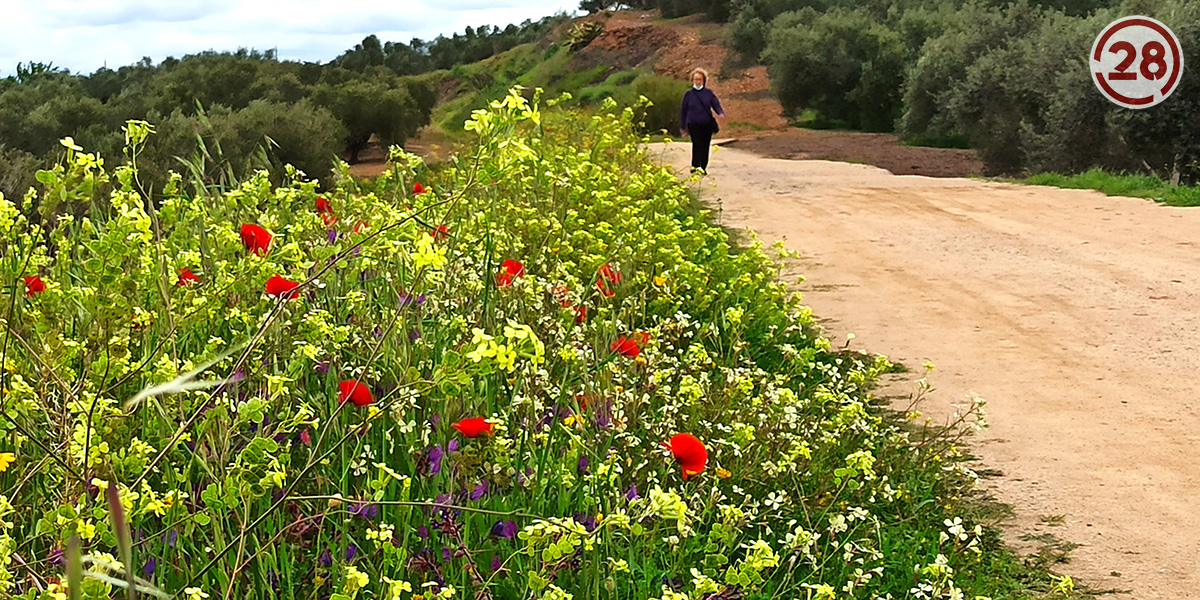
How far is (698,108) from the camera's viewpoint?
1376 cm

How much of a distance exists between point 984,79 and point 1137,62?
3931 millimetres

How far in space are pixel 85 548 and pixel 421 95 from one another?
24.7 m

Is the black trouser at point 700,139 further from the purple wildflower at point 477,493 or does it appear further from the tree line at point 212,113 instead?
the purple wildflower at point 477,493

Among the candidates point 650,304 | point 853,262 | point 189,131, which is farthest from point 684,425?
point 189,131

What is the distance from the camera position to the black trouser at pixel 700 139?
1402 centimetres

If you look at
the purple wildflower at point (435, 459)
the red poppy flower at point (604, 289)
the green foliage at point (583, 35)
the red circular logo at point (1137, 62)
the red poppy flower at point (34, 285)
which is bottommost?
the purple wildflower at point (435, 459)

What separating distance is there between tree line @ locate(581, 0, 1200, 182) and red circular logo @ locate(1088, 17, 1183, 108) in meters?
0.14

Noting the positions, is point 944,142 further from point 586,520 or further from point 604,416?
point 586,520

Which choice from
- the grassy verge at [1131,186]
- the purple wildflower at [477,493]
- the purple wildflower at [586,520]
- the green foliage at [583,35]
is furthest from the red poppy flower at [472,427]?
the green foliage at [583,35]

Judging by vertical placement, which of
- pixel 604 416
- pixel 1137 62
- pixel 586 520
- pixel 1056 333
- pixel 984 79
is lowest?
pixel 1056 333

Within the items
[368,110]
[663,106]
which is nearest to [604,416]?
[368,110]

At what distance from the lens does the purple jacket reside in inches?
542

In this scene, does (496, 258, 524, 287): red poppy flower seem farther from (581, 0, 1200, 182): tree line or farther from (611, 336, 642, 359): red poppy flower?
(581, 0, 1200, 182): tree line

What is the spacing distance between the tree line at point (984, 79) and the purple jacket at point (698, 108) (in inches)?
216
